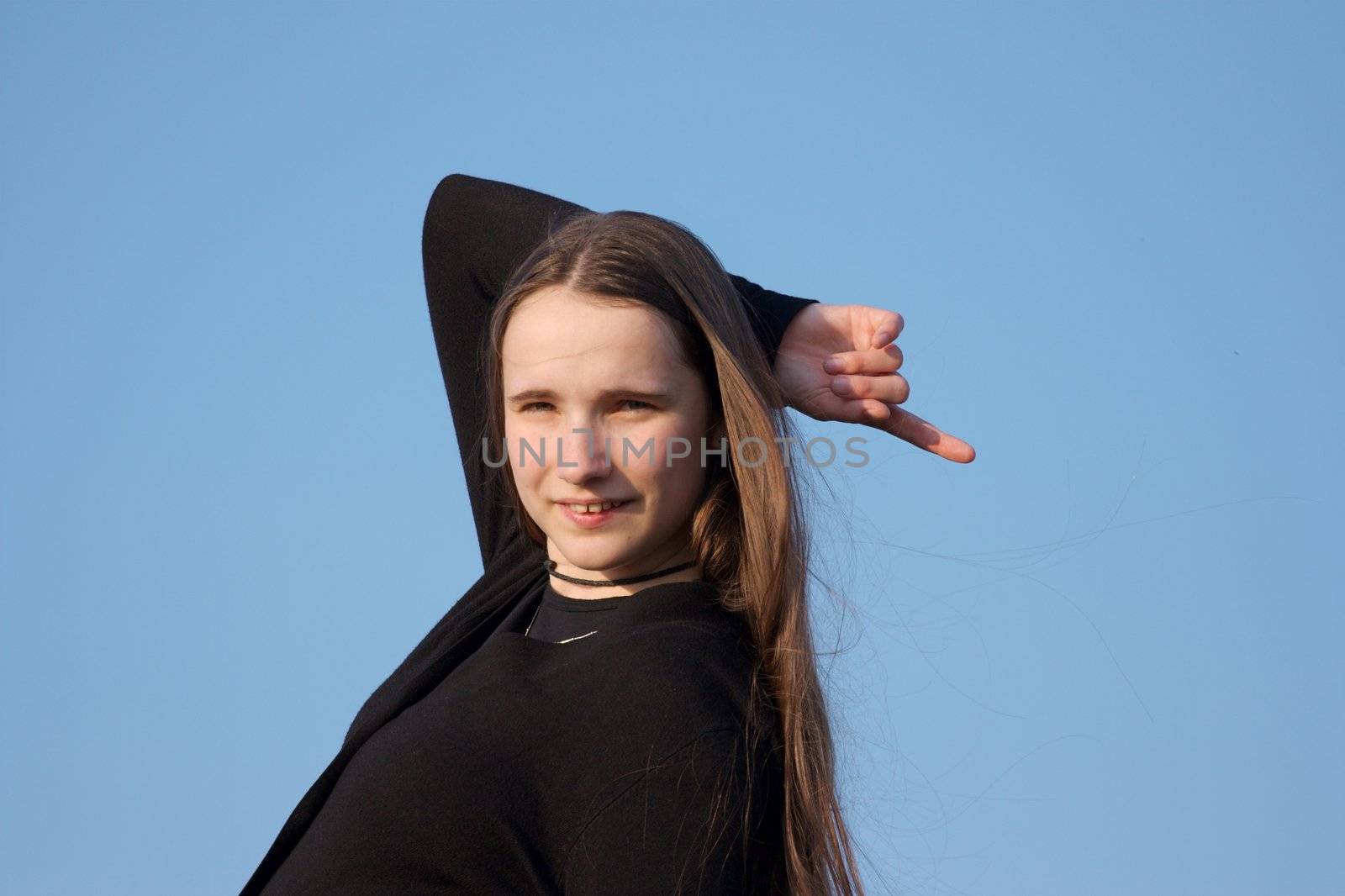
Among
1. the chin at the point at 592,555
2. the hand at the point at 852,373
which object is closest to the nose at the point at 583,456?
the chin at the point at 592,555

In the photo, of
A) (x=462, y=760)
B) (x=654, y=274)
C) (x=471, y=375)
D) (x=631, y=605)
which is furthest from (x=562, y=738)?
(x=471, y=375)

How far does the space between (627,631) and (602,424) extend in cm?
34

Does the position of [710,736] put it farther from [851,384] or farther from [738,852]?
[851,384]

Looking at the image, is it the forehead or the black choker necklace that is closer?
the forehead

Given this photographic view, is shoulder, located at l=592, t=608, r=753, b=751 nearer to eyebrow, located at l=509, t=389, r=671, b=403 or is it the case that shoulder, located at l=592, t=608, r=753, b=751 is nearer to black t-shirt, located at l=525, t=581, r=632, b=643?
black t-shirt, located at l=525, t=581, r=632, b=643

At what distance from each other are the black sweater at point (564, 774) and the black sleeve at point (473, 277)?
545 millimetres

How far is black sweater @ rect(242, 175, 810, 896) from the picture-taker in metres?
1.99

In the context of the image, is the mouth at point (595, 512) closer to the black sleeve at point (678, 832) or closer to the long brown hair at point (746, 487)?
the long brown hair at point (746, 487)

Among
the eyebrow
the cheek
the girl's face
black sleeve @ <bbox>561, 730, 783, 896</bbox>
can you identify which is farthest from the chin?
black sleeve @ <bbox>561, 730, 783, 896</bbox>

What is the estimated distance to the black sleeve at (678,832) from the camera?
194 centimetres

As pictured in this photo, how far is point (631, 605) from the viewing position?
233cm

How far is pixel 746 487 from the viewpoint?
2.36 meters

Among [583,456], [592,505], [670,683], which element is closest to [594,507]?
[592,505]

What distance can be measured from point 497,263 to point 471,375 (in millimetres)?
247
